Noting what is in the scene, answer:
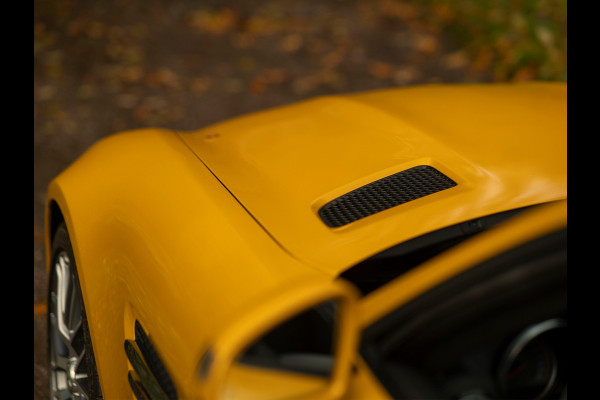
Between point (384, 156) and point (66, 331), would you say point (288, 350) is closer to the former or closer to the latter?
point (384, 156)

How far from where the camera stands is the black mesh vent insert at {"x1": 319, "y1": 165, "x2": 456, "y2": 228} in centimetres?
198

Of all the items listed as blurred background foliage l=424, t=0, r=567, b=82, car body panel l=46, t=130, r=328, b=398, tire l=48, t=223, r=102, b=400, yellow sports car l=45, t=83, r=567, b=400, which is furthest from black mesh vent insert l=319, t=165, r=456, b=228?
blurred background foliage l=424, t=0, r=567, b=82

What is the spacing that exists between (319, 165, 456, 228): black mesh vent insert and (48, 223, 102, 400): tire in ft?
2.98

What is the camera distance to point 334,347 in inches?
56.7

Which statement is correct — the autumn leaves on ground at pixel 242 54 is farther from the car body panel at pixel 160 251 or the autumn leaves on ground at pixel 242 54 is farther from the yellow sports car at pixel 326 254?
the yellow sports car at pixel 326 254

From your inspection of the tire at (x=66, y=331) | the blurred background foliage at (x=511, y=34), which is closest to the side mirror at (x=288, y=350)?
the tire at (x=66, y=331)

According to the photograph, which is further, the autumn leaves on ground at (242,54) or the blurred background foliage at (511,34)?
the blurred background foliage at (511,34)

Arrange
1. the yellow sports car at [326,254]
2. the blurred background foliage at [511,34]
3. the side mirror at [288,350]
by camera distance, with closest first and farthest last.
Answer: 1. the side mirror at [288,350]
2. the yellow sports car at [326,254]
3. the blurred background foliage at [511,34]

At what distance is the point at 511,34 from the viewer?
21.2 feet

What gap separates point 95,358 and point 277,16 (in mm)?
6050

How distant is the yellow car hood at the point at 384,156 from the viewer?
6.20 feet
